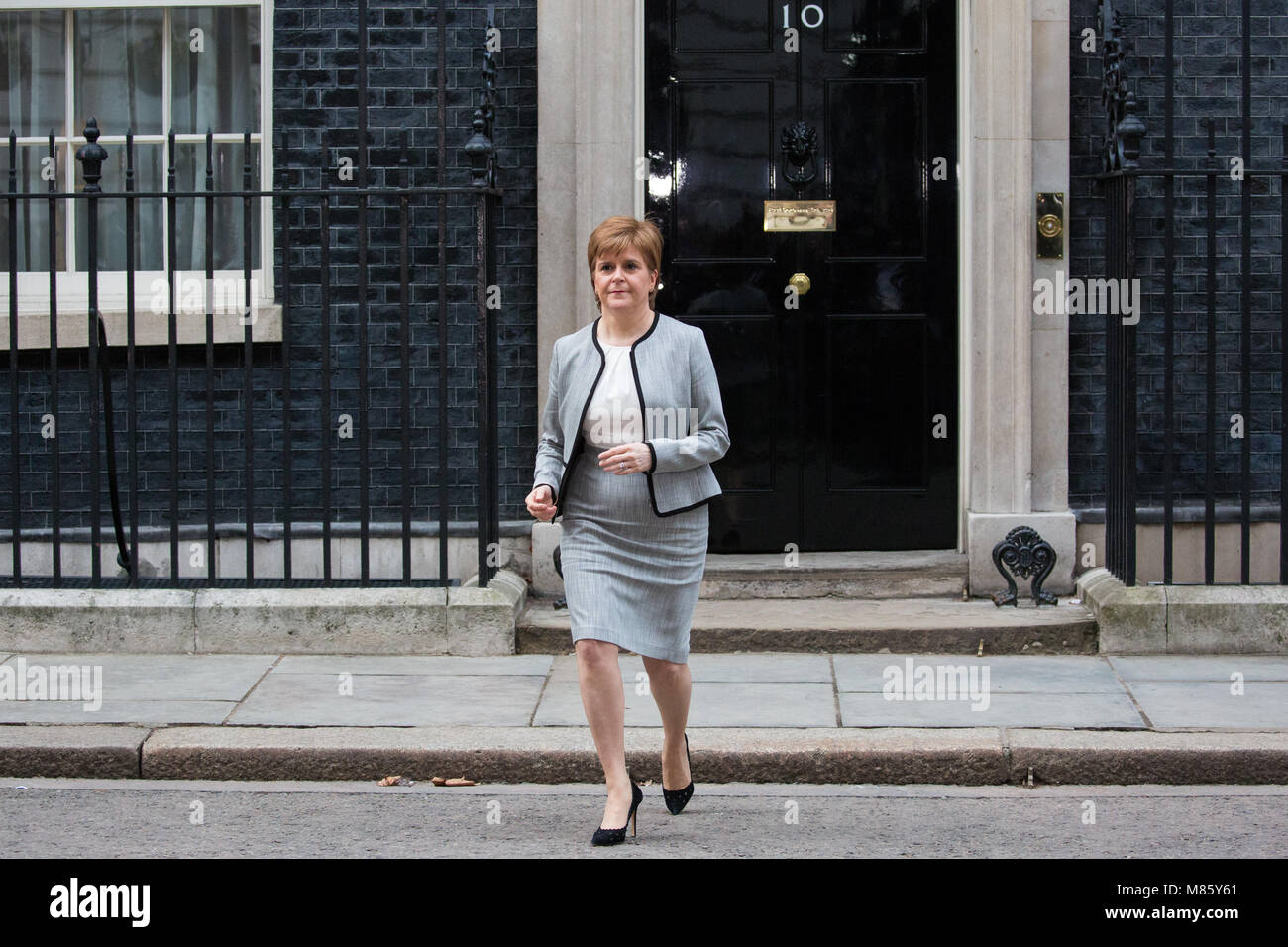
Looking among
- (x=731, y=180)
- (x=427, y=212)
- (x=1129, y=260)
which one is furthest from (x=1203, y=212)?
(x=427, y=212)

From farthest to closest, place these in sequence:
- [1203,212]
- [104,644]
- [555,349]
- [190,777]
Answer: [1203,212]
[104,644]
[190,777]
[555,349]

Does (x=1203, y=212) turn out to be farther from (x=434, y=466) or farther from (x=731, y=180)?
(x=434, y=466)

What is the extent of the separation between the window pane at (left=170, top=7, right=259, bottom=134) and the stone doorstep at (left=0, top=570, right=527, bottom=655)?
2.47 metres

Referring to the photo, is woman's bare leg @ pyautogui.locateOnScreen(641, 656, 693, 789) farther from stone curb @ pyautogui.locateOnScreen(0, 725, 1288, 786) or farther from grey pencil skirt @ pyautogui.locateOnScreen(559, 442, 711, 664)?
stone curb @ pyautogui.locateOnScreen(0, 725, 1288, 786)

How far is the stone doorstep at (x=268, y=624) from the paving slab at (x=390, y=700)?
1.25 ft

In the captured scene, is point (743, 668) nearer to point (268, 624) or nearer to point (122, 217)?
point (268, 624)

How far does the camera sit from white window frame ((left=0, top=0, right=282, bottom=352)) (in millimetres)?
7953

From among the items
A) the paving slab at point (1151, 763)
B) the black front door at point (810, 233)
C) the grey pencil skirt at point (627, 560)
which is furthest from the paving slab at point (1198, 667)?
the grey pencil skirt at point (627, 560)

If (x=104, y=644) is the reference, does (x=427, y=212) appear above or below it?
above

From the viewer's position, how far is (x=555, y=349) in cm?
518

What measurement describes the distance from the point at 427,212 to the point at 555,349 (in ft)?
9.93

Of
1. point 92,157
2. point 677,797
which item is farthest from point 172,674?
point 677,797

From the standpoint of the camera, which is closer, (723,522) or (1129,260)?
(1129,260)

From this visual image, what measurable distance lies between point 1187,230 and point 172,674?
504 centimetres
